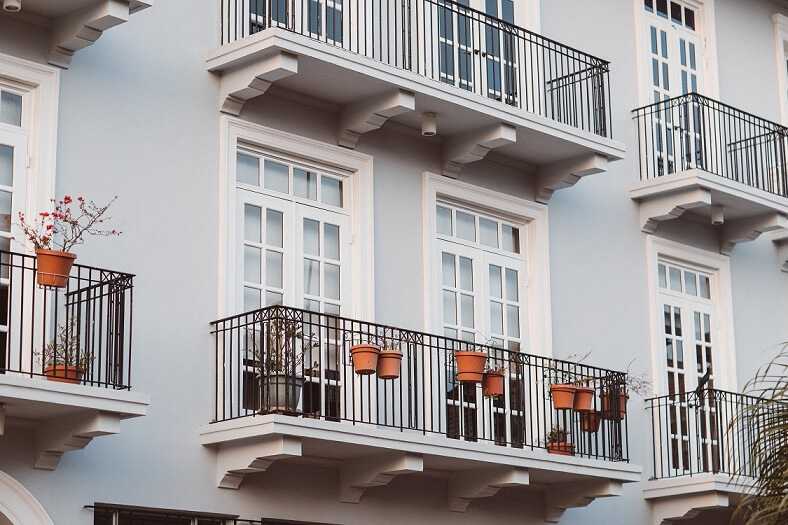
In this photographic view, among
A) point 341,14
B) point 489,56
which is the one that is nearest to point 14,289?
point 341,14

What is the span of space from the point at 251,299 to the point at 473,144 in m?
3.24

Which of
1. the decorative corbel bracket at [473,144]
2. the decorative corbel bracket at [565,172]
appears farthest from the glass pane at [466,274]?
the decorative corbel bracket at [565,172]

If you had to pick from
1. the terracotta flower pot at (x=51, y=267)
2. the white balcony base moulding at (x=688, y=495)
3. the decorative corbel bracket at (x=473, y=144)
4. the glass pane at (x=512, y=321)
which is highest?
the decorative corbel bracket at (x=473, y=144)

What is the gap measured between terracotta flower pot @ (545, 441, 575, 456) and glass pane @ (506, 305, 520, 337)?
4.82ft

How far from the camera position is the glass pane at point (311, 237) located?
14.3m

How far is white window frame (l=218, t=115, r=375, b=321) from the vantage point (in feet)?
44.1

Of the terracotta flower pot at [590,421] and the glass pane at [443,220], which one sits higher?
the glass pane at [443,220]

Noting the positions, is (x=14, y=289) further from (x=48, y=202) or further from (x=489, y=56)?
(x=489, y=56)

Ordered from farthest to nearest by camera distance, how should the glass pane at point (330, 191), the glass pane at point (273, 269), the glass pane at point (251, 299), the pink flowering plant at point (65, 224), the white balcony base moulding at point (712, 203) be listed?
the white balcony base moulding at point (712, 203) → the glass pane at point (330, 191) → the glass pane at point (273, 269) → the glass pane at point (251, 299) → the pink flowering plant at point (65, 224)

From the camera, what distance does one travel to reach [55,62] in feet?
40.8

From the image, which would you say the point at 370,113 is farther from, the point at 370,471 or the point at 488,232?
the point at 370,471

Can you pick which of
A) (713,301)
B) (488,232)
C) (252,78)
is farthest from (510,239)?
(252,78)

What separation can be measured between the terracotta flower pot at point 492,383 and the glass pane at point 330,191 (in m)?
2.33

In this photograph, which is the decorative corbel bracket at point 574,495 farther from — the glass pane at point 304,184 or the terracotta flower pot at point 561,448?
the glass pane at point 304,184
